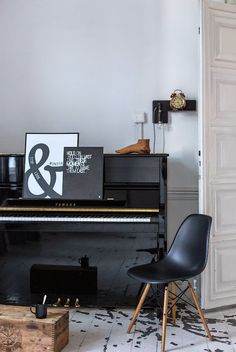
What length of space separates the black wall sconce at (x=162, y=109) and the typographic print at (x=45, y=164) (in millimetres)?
822

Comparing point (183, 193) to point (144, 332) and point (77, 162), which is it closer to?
point (77, 162)

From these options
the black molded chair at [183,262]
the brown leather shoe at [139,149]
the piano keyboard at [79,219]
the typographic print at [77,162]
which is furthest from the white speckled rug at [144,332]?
the brown leather shoe at [139,149]

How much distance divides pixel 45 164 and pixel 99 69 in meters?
1.10

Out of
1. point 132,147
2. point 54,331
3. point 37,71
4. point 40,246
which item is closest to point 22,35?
point 37,71

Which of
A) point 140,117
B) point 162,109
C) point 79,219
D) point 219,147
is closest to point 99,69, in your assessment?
point 140,117

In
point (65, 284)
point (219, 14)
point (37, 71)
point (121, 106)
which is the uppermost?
point (219, 14)

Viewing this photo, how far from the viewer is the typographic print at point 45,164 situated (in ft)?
11.6

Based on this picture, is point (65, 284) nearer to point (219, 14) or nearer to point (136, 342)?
point (136, 342)

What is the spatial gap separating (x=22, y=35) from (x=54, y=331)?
107 inches

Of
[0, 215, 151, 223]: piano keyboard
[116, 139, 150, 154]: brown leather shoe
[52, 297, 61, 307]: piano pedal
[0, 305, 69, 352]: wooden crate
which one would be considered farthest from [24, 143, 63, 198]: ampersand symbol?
[0, 305, 69, 352]: wooden crate

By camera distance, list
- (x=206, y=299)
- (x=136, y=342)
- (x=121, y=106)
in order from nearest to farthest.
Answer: (x=136, y=342) < (x=206, y=299) < (x=121, y=106)

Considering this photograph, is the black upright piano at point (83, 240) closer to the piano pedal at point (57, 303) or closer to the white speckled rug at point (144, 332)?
the piano pedal at point (57, 303)

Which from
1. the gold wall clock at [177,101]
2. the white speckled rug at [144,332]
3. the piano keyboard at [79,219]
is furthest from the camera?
the gold wall clock at [177,101]

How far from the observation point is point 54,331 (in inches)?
105
